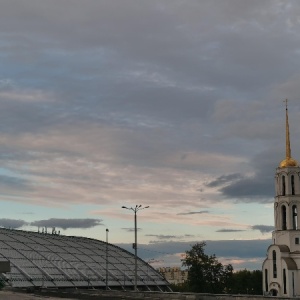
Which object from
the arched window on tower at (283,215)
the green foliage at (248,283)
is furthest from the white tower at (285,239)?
the green foliage at (248,283)

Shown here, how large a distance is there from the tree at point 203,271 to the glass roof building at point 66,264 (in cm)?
647

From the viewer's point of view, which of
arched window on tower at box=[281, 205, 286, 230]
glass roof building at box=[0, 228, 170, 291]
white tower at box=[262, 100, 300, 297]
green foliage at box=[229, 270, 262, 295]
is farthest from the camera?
green foliage at box=[229, 270, 262, 295]

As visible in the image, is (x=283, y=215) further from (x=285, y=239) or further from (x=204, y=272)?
(x=204, y=272)

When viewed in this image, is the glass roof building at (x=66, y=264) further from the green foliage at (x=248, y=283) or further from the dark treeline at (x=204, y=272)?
the green foliage at (x=248, y=283)

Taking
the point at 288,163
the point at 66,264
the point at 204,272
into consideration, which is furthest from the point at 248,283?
the point at 66,264

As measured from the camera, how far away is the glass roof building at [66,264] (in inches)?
3664

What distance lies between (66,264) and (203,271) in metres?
26.7

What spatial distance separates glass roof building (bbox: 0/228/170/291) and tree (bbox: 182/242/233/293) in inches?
255

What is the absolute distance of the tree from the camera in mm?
113562

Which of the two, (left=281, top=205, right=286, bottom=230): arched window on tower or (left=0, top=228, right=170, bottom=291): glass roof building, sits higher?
(left=281, top=205, right=286, bottom=230): arched window on tower

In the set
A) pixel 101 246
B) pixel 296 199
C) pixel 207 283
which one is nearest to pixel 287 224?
pixel 296 199

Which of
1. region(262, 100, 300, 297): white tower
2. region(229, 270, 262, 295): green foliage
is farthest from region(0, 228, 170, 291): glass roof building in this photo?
region(229, 270, 262, 295): green foliage

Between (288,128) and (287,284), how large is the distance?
3236 centimetres

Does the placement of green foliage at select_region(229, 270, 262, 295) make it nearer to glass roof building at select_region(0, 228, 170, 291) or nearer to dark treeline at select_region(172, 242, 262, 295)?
dark treeline at select_region(172, 242, 262, 295)
